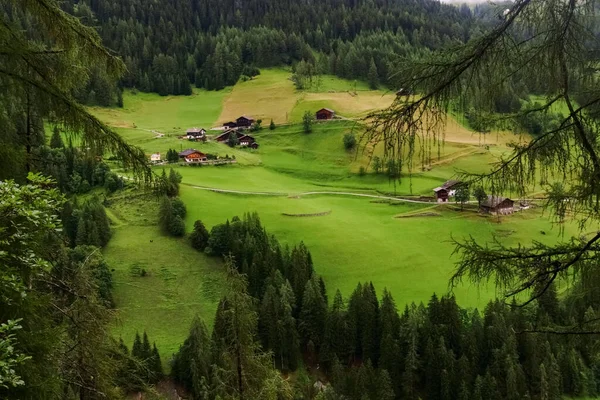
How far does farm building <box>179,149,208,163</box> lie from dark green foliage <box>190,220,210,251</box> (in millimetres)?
35323

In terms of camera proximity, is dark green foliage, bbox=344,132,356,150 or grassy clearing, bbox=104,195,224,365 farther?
grassy clearing, bbox=104,195,224,365

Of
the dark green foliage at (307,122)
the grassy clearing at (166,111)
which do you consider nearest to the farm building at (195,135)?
the grassy clearing at (166,111)

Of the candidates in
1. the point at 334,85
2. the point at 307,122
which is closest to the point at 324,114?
the point at 307,122

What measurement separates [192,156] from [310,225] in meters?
39.2

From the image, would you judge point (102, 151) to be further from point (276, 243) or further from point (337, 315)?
point (276, 243)

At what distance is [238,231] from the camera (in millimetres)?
70438

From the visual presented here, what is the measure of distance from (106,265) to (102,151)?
2342 inches

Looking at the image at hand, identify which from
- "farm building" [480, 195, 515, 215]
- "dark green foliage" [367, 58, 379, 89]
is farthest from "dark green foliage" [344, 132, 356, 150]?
"dark green foliage" [367, 58, 379, 89]

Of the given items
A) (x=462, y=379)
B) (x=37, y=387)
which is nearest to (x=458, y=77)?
(x=37, y=387)

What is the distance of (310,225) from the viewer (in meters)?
77.5

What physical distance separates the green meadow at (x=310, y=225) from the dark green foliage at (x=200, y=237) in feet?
4.69

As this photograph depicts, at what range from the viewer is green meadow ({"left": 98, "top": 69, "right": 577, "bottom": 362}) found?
204 feet

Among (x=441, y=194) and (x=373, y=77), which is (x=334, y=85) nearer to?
(x=373, y=77)

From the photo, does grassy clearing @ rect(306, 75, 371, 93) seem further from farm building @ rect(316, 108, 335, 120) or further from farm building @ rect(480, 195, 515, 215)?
farm building @ rect(480, 195, 515, 215)
